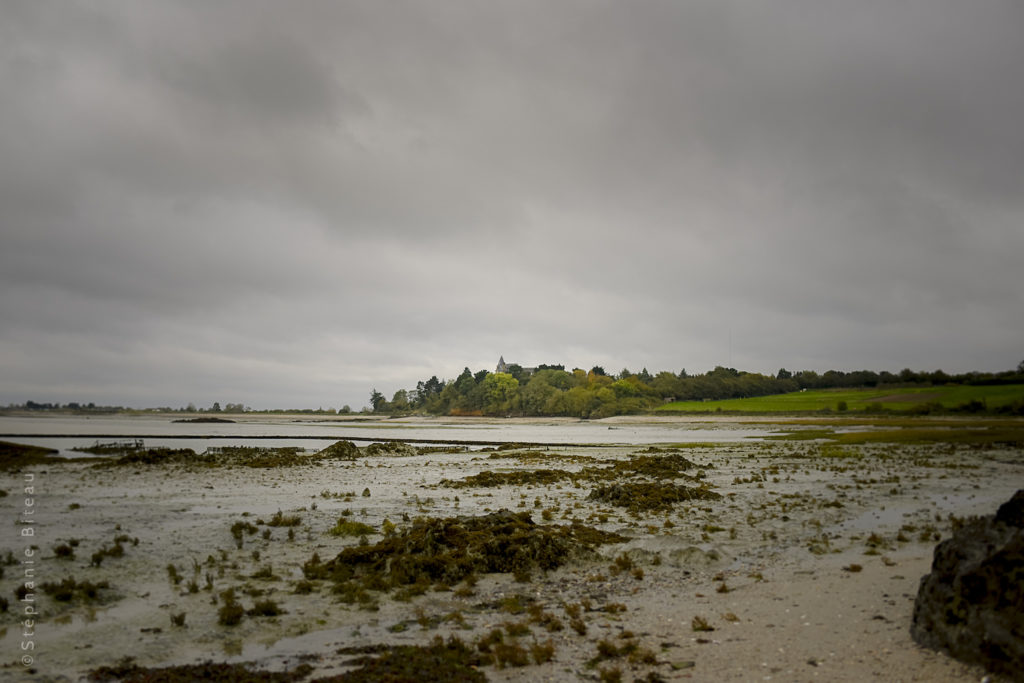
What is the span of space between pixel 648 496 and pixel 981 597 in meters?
16.5

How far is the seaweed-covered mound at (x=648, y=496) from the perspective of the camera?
2261cm

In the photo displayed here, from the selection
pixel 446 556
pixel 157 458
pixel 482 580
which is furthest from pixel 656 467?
pixel 157 458

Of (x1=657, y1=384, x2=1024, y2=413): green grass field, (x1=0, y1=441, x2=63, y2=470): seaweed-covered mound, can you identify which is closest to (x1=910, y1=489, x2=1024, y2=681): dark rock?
(x1=0, y1=441, x2=63, y2=470): seaweed-covered mound

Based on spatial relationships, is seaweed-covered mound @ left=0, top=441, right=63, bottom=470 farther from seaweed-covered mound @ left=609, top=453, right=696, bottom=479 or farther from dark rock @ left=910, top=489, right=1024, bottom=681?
dark rock @ left=910, top=489, right=1024, bottom=681

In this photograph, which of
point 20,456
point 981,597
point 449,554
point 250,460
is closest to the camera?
point 981,597

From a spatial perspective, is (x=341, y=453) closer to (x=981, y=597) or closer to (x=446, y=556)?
(x=446, y=556)

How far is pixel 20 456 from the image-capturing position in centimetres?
3928

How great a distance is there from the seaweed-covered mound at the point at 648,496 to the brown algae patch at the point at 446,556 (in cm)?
671

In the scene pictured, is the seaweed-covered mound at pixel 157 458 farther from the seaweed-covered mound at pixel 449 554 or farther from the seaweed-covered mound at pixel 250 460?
the seaweed-covered mound at pixel 449 554

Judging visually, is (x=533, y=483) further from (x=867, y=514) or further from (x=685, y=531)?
(x=867, y=514)

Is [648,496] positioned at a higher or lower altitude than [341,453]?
higher

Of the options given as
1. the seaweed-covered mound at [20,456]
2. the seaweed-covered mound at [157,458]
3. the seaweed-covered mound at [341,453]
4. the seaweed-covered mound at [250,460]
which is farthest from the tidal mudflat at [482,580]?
the seaweed-covered mound at [341,453]

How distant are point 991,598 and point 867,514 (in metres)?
14.1

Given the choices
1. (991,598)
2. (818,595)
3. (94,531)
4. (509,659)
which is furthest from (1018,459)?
(94,531)
